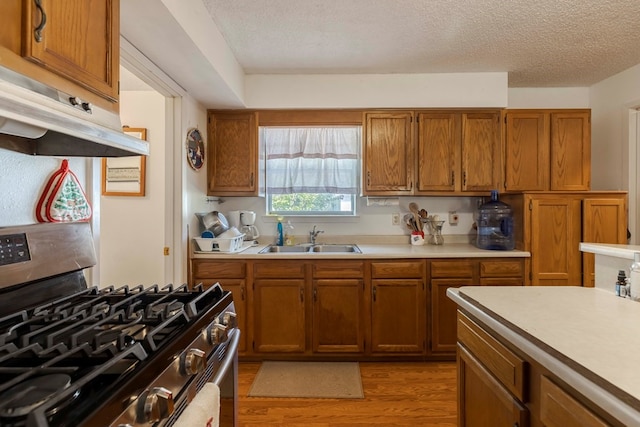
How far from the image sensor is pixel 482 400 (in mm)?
1252

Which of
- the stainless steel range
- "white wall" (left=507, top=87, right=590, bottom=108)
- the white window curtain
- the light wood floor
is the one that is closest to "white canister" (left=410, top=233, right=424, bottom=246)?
the white window curtain

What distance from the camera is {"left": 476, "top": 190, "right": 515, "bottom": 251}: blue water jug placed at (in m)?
2.93

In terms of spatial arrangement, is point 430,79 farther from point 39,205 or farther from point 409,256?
point 39,205

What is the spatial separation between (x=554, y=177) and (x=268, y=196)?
252 centimetres

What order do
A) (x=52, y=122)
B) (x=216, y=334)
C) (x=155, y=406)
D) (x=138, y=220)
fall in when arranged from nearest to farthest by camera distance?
1. (x=155, y=406)
2. (x=52, y=122)
3. (x=216, y=334)
4. (x=138, y=220)

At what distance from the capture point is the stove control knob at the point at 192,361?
89 cm

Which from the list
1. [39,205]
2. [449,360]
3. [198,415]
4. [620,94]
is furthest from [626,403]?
[620,94]

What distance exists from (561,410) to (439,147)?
2.44 metres

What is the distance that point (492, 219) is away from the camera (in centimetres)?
303

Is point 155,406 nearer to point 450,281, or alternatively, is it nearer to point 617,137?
point 450,281

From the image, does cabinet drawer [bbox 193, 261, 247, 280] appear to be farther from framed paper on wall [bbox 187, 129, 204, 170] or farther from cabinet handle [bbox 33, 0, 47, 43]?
cabinet handle [bbox 33, 0, 47, 43]

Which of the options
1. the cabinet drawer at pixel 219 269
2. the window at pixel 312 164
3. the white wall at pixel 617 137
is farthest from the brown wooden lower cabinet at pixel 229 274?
the white wall at pixel 617 137

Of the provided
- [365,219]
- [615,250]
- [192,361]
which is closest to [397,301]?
[365,219]

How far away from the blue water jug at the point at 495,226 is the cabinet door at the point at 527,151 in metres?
0.17
